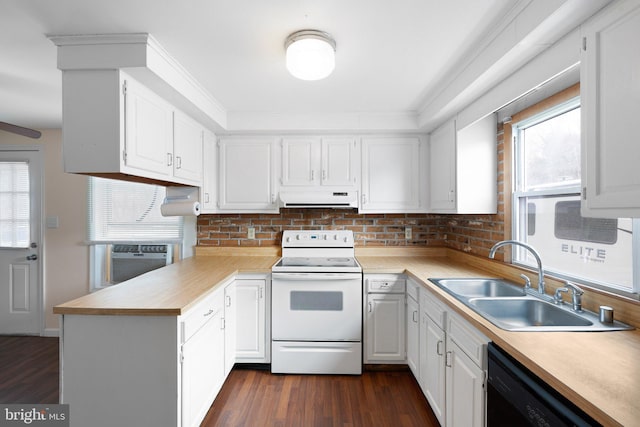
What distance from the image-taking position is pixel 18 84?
2197 millimetres

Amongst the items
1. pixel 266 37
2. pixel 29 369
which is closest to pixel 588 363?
pixel 266 37

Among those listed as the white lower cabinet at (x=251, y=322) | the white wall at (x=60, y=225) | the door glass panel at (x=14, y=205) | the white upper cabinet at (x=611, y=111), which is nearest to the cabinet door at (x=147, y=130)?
the white lower cabinet at (x=251, y=322)

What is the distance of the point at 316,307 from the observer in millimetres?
2533

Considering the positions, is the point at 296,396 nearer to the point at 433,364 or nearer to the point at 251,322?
the point at 251,322

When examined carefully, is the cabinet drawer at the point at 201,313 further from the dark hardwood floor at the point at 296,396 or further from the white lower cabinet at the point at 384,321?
the white lower cabinet at the point at 384,321

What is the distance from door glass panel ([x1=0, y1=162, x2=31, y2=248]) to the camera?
331 cm

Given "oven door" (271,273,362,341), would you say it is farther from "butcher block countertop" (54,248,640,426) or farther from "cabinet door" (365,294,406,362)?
"butcher block countertop" (54,248,640,426)

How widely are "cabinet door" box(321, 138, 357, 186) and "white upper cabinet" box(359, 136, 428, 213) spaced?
114 mm

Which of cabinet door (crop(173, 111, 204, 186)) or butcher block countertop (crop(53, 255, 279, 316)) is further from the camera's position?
cabinet door (crop(173, 111, 204, 186))

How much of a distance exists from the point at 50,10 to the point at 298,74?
116cm

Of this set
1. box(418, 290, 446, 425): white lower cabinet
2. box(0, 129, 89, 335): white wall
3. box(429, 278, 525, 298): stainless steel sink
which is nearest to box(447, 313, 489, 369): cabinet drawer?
box(418, 290, 446, 425): white lower cabinet

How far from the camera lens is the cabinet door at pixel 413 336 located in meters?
2.28

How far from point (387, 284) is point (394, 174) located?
1.05 m

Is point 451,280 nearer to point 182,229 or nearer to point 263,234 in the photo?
point 263,234
